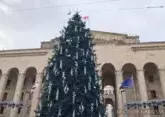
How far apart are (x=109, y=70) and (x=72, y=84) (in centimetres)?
1648

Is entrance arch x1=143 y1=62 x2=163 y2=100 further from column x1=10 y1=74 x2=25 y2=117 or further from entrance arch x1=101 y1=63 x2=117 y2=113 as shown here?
column x1=10 y1=74 x2=25 y2=117

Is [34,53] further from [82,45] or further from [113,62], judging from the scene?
[82,45]

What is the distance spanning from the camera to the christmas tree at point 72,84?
7672mm

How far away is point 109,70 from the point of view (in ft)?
79.7

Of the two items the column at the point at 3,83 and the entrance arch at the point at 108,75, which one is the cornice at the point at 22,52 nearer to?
the column at the point at 3,83

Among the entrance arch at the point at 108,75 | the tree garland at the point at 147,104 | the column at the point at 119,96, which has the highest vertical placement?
the entrance arch at the point at 108,75

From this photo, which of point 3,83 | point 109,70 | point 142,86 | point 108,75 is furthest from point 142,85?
point 3,83

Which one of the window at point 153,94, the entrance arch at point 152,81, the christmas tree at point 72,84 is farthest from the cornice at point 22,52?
the christmas tree at point 72,84

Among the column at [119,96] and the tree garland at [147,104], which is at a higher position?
the column at [119,96]

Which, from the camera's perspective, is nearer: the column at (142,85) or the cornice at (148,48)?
the column at (142,85)

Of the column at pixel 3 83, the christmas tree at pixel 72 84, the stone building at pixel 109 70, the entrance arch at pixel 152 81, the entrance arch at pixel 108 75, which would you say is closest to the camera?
the christmas tree at pixel 72 84

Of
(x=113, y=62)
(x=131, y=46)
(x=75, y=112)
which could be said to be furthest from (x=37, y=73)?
(x=75, y=112)

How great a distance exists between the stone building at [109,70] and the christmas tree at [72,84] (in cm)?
1238

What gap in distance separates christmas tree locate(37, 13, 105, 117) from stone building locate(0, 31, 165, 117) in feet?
40.6
